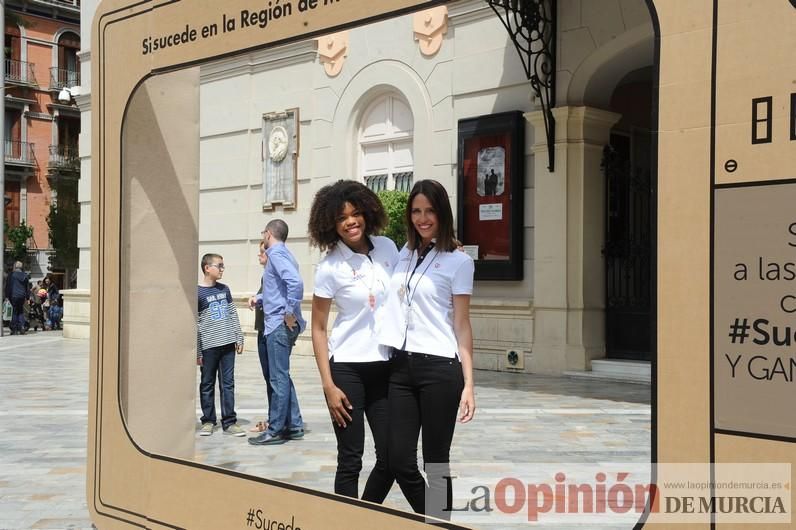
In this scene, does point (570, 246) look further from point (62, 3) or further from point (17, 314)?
point (62, 3)

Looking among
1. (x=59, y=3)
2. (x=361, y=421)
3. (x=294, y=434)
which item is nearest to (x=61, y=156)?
(x=59, y=3)

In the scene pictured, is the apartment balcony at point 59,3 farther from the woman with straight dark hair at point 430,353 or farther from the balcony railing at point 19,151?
the woman with straight dark hair at point 430,353

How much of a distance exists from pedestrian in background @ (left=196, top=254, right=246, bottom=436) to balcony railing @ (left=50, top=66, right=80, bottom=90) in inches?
1508

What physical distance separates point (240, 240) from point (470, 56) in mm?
5919

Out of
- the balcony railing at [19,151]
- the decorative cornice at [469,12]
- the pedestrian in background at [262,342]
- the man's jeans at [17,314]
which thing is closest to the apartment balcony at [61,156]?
the balcony railing at [19,151]

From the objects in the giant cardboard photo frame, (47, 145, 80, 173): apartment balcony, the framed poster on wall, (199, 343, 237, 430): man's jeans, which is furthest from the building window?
(47, 145, 80, 173): apartment balcony

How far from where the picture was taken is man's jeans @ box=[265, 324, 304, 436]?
690 cm

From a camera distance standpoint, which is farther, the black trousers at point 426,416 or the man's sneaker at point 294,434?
the man's sneaker at point 294,434

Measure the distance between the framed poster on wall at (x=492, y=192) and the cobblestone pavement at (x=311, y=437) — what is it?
1609 mm

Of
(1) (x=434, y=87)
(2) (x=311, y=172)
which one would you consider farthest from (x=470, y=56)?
(2) (x=311, y=172)

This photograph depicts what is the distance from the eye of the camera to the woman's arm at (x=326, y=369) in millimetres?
3770

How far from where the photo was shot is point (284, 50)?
15.2 m

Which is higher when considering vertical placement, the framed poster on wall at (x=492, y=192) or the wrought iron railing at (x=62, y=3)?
the wrought iron railing at (x=62, y=3)

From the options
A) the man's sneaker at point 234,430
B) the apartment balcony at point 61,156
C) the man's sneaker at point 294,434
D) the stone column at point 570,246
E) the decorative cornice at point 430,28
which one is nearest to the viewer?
the man's sneaker at point 294,434
